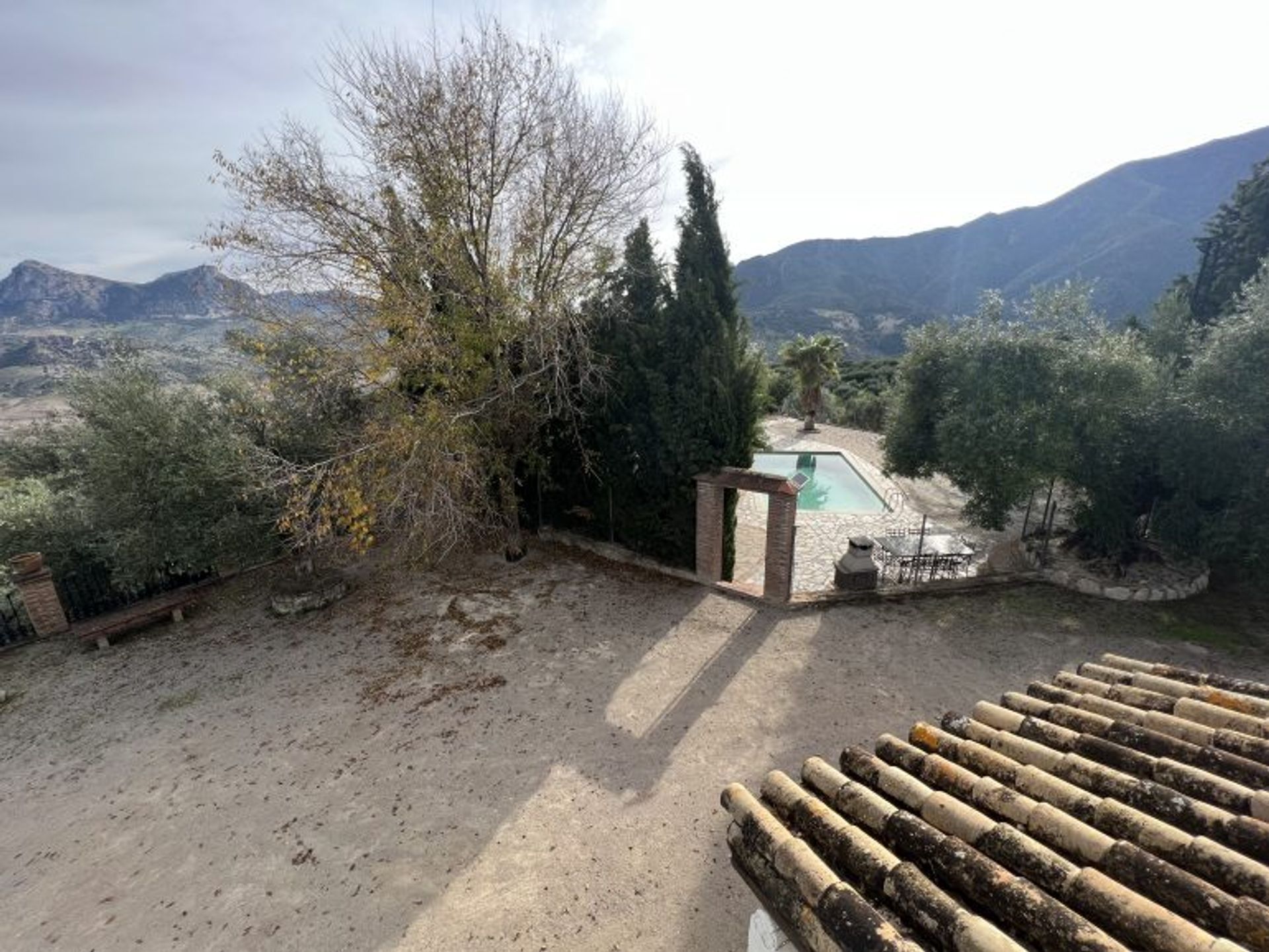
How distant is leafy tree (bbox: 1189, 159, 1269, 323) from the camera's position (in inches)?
746

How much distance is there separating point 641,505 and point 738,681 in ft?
15.5

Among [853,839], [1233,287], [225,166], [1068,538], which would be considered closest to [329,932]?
[853,839]

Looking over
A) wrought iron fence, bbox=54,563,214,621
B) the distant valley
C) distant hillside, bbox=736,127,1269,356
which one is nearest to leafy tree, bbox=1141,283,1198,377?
wrought iron fence, bbox=54,563,214,621

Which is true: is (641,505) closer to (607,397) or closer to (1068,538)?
(607,397)

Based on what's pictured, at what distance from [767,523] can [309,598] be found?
9.63 metres

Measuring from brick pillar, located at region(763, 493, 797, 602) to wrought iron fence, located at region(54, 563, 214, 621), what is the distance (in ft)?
39.2

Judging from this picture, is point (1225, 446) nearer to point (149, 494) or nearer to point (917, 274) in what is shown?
point (149, 494)

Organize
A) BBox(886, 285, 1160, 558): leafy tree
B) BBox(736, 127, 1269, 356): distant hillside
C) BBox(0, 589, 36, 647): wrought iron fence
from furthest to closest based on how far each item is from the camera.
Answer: BBox(736, 127, 1269, 356): distant hillside < BBox(886, 285, 1160, 558): leafy tree < BBox(0, 589, 36, 647): wrought iron fence

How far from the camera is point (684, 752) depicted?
705cm

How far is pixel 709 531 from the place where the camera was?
36.9ft

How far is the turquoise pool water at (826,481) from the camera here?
20641 mm

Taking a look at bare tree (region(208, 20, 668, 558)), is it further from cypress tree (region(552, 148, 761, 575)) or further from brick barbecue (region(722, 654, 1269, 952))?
brick barbecue (region(722, 654, 1269, 952))

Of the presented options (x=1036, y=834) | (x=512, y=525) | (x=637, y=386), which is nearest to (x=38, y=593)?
(x=512, y=525)

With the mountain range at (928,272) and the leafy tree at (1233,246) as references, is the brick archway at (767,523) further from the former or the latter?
the mountain range at (928,272)
